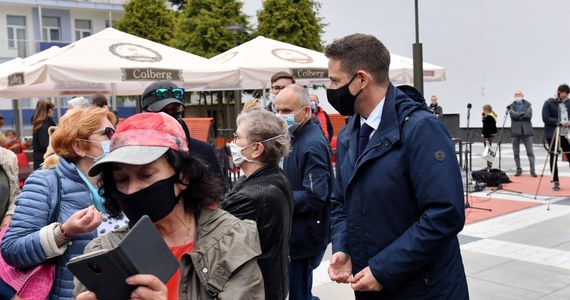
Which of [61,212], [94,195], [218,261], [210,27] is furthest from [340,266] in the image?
[210,27]

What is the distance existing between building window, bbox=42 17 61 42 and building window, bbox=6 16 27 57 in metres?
1.31

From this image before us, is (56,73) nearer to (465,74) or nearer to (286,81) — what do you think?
(286,81)

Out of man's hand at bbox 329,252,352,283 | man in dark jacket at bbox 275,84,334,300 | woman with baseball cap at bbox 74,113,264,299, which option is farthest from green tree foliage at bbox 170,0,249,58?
woman with baseball cap at bbox 74,113,264,299

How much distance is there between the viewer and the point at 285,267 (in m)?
3.03

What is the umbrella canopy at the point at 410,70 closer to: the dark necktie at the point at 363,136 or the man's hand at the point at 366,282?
the dark necktie at the point at 363,136

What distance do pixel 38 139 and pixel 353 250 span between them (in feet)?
26.4

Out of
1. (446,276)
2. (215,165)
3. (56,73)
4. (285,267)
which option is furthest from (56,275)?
(56,73)

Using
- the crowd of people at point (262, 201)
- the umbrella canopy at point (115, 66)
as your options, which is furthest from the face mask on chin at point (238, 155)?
the umbrella canopy at point (115, 66)

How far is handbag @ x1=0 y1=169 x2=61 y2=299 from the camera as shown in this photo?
286 cm

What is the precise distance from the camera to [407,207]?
2.65m

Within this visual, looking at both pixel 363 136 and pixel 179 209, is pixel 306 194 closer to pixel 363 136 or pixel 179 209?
pixel 363 136

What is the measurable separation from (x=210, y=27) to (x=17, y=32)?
17.3 m

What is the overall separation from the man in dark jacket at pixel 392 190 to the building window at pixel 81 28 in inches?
1541

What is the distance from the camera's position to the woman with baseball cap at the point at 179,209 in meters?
1.94
